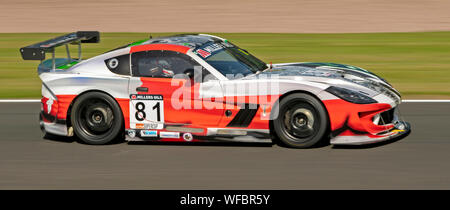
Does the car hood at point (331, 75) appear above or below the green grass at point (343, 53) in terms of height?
above

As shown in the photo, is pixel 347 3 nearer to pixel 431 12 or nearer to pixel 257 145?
pixel 431 12

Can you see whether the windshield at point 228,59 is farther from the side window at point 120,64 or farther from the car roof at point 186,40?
the side window at point 120,64

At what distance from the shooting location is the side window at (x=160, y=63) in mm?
7297

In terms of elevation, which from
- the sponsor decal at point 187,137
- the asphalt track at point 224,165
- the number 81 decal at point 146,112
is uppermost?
the number 81 decal at point 146,112

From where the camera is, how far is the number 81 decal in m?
7.20

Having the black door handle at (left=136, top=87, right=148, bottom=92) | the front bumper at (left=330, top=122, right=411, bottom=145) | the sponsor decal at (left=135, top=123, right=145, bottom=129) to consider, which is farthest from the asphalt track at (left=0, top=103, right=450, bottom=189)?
the black door handle at (left=136, top=87, right=148, bottom=92)

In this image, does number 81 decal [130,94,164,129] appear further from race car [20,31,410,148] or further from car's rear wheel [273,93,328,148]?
car's rear wheel [273,93,328,148]

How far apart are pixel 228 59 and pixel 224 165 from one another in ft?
5.30

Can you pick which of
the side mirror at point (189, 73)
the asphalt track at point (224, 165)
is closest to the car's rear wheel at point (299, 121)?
the asphalt track at point (224, 165)

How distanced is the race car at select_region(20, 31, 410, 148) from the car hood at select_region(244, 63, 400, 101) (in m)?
0.01

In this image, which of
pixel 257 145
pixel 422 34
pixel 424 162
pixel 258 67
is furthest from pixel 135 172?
pixel 422 34

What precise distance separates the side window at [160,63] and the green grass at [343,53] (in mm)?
4160

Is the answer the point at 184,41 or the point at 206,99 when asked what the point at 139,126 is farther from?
the point at 184,41

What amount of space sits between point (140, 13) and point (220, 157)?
1886 cm
